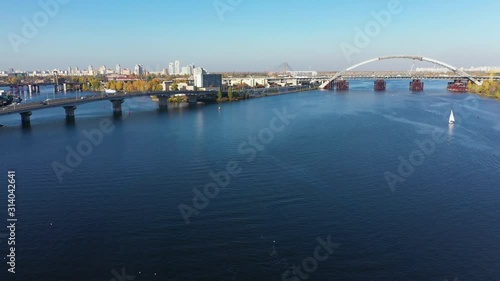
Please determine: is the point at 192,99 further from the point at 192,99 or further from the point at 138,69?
the point at 138,69

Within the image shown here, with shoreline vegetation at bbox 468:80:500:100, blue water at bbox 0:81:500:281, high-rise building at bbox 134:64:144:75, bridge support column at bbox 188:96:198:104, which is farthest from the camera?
high-rise building at bbox 134:64:144:75

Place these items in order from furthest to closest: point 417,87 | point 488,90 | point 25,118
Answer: point 417,87
point 488,90
point 25,118

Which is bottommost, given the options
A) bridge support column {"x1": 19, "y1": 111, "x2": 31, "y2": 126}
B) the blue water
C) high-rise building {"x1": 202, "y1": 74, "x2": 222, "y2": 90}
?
the blue water

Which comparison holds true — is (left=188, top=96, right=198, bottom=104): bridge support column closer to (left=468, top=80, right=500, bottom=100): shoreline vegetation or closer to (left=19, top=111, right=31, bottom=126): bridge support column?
(left=19, top=111, right=31, bottom=126): bridge support column

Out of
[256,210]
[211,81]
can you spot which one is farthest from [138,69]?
[256,210]

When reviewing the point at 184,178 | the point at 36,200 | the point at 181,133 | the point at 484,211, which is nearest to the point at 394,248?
the point at 484,211

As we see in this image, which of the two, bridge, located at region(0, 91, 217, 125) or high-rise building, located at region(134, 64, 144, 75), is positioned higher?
high-rise building, located at region(134, 64, 144, 75)

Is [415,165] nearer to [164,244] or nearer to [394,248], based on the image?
[394,248]

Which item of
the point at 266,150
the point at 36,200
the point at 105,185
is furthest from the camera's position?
the point at 266,150

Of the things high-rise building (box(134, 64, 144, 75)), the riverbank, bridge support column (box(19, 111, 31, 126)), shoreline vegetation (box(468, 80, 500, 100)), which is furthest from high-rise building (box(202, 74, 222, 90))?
high-rise building (box(134, 64, 144, 75))
